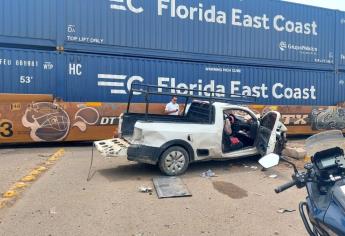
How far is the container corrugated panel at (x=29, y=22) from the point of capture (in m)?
10.1

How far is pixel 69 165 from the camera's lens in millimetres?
7613

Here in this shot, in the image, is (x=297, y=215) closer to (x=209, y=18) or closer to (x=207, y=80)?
(x=207, y=80)

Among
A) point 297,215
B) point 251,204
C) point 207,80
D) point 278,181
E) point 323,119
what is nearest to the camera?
point 297,215

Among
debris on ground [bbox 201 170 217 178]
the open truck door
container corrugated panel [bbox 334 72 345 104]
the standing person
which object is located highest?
container corrugated panel [bbox 334 72 345 104]

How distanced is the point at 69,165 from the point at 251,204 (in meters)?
4.25

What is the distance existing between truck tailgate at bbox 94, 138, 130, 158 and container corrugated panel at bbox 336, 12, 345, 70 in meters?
11.4

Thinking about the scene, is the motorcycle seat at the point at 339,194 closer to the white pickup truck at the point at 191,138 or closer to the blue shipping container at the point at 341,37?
the white pickup truck at the point at 191,138

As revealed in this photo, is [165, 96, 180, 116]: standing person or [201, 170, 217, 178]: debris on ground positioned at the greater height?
[165, 96, 180, 116]: standing person

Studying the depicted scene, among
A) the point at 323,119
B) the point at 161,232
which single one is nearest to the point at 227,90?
the point at 323,119

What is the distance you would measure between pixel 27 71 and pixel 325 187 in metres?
9.60

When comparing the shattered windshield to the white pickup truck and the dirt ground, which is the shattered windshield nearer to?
the dirt ground

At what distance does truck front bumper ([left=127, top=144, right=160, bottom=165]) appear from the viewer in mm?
6449

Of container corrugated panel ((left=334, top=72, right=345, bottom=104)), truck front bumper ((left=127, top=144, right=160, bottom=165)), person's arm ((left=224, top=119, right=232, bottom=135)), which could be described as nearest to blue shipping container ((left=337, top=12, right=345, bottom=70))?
container corrugated panel ((left=334, top=72, right=345, bottom=104))

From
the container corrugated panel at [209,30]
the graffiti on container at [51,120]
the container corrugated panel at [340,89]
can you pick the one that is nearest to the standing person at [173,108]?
the container corrugated panel at [209,30]
